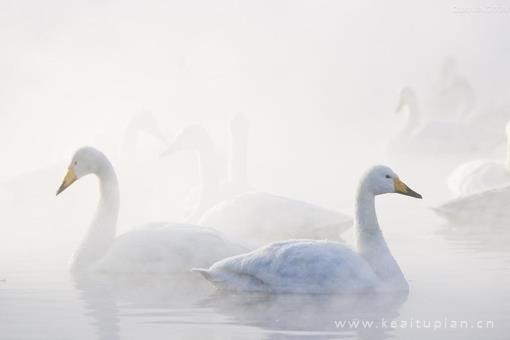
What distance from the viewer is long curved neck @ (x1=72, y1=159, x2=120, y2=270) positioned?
10.8 meters

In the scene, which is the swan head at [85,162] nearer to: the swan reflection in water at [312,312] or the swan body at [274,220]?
the swan body at [274,220]

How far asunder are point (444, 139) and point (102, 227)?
42.3 ft

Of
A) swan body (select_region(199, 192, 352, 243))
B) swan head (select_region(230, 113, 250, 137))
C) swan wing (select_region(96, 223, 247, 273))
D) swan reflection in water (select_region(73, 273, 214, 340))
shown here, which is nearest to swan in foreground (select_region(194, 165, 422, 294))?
swan reflection in water (select_region(73, 273, 214, 340))

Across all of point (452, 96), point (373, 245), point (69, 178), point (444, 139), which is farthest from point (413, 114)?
point (373, 245)

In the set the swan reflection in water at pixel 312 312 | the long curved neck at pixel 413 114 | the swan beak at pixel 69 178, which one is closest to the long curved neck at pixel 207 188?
the swan beak at pixel 69 178

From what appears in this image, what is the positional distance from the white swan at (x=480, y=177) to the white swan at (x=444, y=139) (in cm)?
685

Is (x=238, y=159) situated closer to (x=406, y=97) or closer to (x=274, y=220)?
(x=274, y=220)

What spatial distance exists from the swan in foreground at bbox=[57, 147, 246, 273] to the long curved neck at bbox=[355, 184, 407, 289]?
1225 mm

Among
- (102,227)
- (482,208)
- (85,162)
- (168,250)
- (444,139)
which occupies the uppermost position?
(85,162)

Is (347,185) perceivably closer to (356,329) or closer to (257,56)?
(356,329)

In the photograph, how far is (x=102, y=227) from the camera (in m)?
11.0

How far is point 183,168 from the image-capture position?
20172mm

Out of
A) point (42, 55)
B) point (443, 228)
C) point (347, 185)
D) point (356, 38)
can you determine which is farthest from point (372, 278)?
point (356, 38)

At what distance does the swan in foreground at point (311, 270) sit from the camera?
8.88 metres
